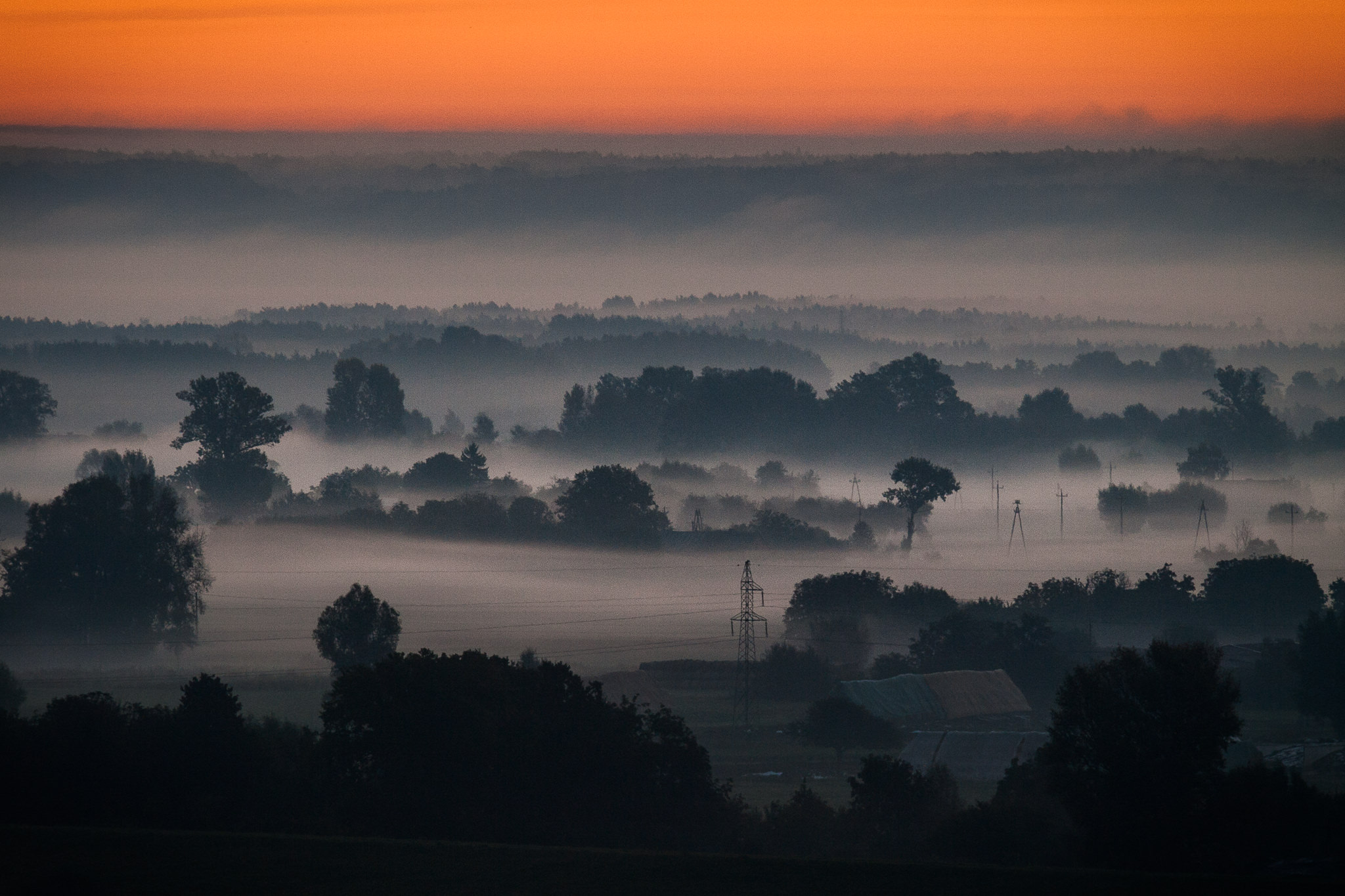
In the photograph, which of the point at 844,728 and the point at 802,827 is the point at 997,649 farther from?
the point at 802,827

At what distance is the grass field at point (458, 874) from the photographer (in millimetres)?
45062

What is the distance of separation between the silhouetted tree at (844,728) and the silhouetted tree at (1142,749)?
2196 cm

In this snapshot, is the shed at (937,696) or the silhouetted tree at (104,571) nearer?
the shed at (937,696)

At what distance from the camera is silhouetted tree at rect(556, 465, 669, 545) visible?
176750 millimetres

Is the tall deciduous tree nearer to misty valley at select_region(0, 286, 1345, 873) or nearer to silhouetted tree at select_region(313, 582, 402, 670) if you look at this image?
misty valley at select_region(0, 286, 1345, 873)

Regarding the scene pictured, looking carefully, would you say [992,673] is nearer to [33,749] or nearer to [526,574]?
[33,749]

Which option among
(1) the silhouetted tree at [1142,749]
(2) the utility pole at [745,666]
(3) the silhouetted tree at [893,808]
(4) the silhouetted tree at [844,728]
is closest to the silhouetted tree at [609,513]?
(2) the utility pole at [745,666]

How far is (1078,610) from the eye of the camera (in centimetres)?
12888

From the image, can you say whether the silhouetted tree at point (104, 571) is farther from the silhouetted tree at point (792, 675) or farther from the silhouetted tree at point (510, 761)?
the silhouetted tree at point (510, 761)

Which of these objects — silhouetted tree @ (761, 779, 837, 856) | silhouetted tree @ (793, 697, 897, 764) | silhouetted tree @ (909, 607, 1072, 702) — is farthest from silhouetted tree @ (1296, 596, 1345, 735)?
silhouetted tree @ (761, 779, 837, 856)

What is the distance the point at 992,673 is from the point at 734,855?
52.6 metres

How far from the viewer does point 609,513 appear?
178 meters

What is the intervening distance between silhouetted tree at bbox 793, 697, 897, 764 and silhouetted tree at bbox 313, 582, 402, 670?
26.0 meters

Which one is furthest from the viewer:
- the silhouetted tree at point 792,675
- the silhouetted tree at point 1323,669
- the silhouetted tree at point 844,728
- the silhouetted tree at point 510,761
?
the silhouetted tree at point 792,675
